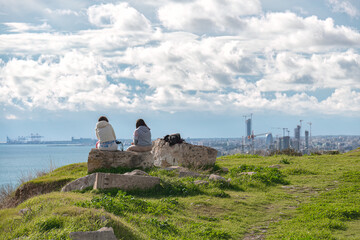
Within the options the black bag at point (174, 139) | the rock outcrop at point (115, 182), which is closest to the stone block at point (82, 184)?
the rock outcrop at point (115, 182)

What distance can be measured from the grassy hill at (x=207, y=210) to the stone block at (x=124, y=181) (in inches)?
11.3

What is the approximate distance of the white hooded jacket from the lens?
59.6 ft

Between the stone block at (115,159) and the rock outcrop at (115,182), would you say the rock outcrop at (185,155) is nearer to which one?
the stone block at (115,159)

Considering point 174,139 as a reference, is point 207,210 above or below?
below

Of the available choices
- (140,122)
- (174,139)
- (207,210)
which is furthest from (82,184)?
(174,139)

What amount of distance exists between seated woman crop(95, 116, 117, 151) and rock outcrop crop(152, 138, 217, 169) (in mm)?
4408

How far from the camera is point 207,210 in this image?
463 inches

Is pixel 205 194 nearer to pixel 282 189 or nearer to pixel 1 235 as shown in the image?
pixel 282 189

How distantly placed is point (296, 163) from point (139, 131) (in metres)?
9.29

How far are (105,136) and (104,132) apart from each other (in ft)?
0.60

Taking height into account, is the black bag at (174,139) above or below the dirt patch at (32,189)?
above

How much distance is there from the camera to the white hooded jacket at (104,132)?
1816 centimetres

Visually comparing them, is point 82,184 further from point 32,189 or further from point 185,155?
point 185,155

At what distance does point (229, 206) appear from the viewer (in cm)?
1226
